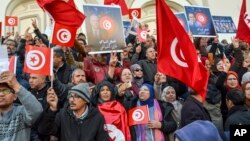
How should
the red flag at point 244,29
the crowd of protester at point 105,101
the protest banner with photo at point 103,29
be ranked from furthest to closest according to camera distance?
1. the red flag at point 244,29
2. the protest banner with photo at point 103,29
3. the crowd of protester at point 105,101

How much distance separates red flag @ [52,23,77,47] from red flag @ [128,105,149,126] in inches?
45.3

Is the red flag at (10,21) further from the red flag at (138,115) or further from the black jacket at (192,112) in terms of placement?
the black jacket at (192,112)

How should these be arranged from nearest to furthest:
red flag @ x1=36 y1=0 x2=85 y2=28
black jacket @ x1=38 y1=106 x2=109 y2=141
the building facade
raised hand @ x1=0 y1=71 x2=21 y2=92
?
1. raised hand @ x1=0 y1=71 x2=21 y2=92
2. black jacket @ x1=38 y1=106 x2=109 y2=141
3. red flag @ x1=36 y1=0 x2=85 y2=28
4. the building facade

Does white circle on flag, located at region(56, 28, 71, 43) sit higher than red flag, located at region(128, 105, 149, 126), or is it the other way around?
white circle on flag, located at region(56, 28, 71, 43)

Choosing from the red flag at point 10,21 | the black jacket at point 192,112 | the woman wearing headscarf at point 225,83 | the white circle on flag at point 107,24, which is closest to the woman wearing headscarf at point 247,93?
the woman wearing headscarf at point 225,83

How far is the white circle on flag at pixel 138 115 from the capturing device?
14.0 feet

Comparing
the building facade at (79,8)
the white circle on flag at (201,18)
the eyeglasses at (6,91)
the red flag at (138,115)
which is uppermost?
the building facade at (79,8)

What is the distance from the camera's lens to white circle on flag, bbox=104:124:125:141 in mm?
4082

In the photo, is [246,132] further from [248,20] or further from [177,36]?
[248,20]

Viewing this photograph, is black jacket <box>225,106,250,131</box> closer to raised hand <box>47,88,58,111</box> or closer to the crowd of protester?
the crowd of protester

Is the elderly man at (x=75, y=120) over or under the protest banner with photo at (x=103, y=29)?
under

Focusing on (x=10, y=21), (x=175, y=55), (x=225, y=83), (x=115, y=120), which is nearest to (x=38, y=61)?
(x=115, y=120)

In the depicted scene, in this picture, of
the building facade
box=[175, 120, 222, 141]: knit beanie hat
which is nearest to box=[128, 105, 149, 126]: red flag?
box=[175, 120, 222, 141]: knit beanie hat

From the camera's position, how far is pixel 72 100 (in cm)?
352
